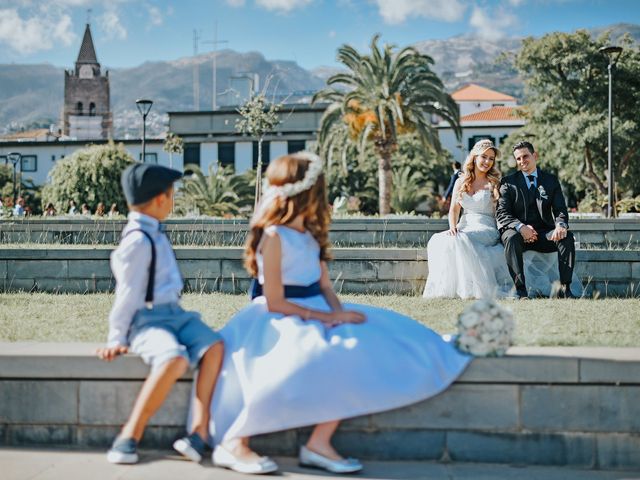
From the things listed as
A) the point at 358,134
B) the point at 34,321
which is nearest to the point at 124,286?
the point at 34,321

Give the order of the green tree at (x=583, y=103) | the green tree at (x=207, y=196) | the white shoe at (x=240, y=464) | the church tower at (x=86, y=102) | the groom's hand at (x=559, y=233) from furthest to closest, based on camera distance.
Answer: the church tower at (x=86, y=102) < the green tree at (x=583, y=103) < the green tree at (x=207, y=196) < the groom's hand at (x=559, y=233) < the white shoe at (x=240, y=464)

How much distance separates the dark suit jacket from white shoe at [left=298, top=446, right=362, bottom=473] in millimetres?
4879

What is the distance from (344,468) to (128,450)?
1144 mm

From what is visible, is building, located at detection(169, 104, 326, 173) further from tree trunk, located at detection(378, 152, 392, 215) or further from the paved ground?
the paved ground

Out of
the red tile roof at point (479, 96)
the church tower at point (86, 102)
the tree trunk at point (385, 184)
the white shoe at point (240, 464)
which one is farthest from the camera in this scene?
the church tower at point (86, 102)

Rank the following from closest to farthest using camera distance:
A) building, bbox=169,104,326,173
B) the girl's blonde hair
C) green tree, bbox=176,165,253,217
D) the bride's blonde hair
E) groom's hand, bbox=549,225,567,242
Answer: the girl's blonde hair
groom's hand, bbox=549,225,567,242
the bride's blonde hair
green tree, bbox=176,165,253,217
building, bbox=169,104,326,173

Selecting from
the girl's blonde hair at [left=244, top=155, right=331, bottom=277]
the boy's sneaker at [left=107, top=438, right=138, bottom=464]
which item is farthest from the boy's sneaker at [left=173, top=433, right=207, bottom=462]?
the girl's blonde hair at [left=244, top=155, right=331, bottom=277]

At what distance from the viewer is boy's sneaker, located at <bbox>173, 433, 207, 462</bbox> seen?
14.0ft

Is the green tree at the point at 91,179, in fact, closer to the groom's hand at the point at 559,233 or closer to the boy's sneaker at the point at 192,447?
the groom's hand at the point at 559,233

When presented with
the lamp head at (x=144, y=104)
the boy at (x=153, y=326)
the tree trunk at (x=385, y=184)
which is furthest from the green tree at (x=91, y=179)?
the boy at (x=153, y=326)

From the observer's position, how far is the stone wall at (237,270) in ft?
30.0

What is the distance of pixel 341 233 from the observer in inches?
604

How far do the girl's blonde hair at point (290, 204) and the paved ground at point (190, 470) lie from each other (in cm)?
127

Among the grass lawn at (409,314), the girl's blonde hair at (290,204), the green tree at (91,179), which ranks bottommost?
the grass lawn at (409,314)
